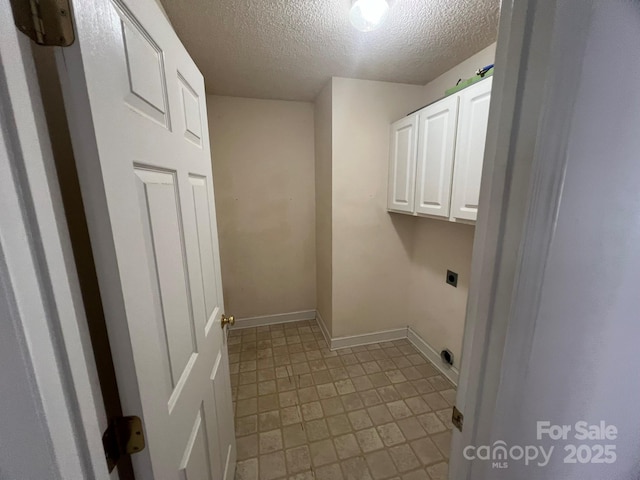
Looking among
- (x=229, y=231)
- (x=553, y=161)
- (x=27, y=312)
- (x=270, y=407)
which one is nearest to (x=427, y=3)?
(x=553, y=161)

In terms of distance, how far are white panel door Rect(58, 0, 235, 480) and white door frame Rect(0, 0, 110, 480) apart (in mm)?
53

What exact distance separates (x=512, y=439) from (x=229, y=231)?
8.05ft

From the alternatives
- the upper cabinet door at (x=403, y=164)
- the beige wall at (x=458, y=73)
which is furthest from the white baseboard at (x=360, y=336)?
the beige wall at (x=458, y=73)

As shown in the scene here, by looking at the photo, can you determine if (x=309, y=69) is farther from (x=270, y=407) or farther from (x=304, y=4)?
(x=270, y=407)

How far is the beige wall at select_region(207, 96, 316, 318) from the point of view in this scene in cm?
237

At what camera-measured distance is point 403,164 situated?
194 cm

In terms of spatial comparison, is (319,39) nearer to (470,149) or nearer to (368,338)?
(470,149)

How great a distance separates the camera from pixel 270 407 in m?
1.73

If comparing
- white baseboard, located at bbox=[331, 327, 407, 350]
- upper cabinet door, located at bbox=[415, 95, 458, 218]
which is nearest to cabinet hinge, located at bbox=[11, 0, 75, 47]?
upper cabinet door, located at bbox=[415, 95, 458, 218]

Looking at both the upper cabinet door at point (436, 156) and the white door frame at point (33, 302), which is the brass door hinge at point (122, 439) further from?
the upper cabinet door at point (436, 156)

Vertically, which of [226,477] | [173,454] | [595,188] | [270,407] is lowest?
[270,407]

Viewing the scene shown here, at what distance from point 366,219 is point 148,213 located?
1814 millimetres

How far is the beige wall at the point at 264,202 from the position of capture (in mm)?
2370

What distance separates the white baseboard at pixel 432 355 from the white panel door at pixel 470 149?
4.21 feet
